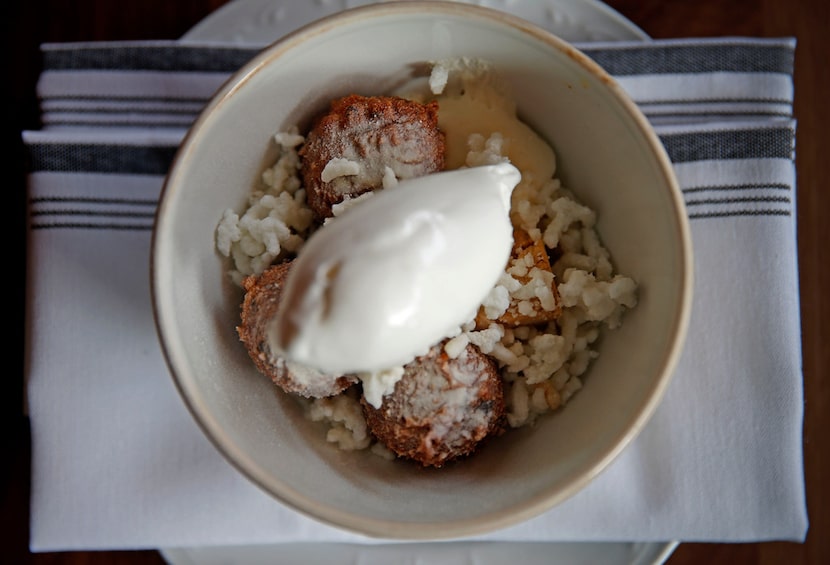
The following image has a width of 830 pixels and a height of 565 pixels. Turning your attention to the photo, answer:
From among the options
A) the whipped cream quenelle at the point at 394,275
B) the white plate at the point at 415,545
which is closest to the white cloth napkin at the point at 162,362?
the white plate at the point at 415,545

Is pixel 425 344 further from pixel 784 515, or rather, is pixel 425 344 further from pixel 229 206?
pixel 784 515

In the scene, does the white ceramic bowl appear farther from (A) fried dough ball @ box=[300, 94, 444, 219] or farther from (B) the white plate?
(B) the white plate

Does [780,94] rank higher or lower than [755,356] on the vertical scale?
higher

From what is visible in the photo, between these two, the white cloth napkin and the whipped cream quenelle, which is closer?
the whipped cream quenelle

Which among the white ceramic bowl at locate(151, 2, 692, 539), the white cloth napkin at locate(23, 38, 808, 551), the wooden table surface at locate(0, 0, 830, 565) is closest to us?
the white ceramic bowl at locate(151, 2, 692, 539)

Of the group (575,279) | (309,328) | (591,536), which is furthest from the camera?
(591,536)

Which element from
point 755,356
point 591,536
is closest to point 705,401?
point 755,356

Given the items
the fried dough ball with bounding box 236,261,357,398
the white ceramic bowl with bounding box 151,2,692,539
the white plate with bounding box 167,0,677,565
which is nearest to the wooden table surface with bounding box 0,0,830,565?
the white plate with bounding box 167,0,677,565
